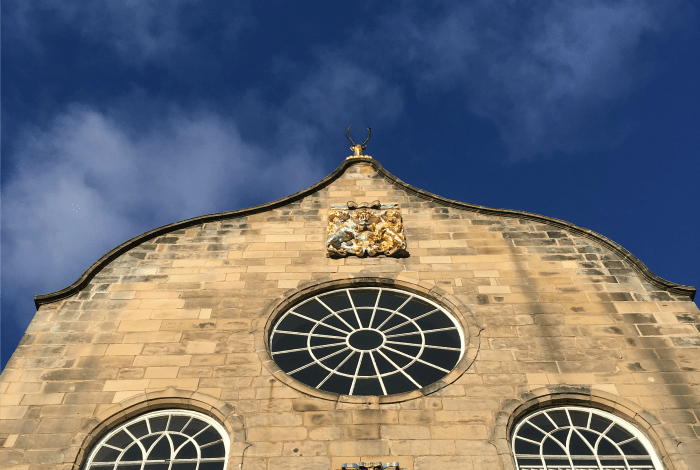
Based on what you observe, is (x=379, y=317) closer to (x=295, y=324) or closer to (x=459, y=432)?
(x=295, y=324)

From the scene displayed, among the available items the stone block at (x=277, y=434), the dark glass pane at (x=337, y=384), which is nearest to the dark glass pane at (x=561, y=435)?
the dark glass pane at (x=337, y=384)

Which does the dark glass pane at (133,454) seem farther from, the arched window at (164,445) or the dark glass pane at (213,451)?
the dark glass pane at (213,451)

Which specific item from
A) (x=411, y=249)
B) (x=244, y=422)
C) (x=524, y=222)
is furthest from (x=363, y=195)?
(x=244, y=422)

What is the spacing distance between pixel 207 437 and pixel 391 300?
4851mm

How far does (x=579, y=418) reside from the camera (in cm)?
1364

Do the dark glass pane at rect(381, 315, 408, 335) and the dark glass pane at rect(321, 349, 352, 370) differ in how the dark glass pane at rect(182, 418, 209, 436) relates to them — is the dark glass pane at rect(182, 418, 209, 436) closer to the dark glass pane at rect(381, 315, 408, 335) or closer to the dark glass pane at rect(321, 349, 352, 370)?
the dark glass pane at rect(321, 349, 352, 370)

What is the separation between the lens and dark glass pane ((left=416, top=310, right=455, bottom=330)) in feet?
51.4

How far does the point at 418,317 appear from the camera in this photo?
1588 cm

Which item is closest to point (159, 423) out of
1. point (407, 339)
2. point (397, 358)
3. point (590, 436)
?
point (397, 358)

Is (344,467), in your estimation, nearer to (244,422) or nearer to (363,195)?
(244,422)

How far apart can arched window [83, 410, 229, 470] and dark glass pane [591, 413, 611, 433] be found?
6107mm

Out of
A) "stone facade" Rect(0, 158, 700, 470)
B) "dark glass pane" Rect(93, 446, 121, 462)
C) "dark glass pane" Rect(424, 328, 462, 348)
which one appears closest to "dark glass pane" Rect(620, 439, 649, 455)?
"stone facade" Rect(0, 158, 700, 470)

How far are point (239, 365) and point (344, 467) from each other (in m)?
3.14

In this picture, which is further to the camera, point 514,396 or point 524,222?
point 524,222
